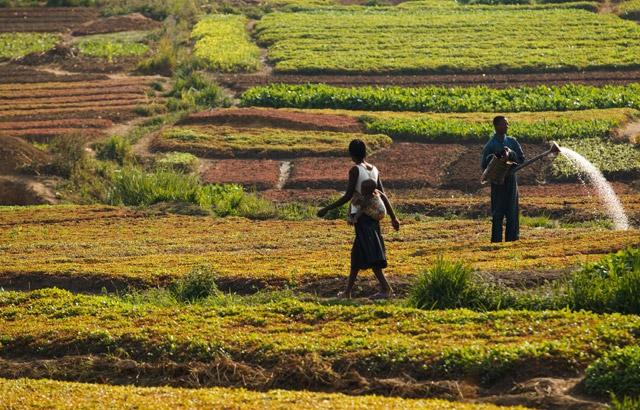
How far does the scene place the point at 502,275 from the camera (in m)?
15.2

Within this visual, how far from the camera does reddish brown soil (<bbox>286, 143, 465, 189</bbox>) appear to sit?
96.1 ft

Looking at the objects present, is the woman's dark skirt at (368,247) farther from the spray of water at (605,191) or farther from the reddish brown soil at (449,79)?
the reddish brown soil at (449,79)

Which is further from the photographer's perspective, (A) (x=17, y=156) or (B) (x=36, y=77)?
(B) (x=36, y=77)

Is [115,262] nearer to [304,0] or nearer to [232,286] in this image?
[232,286]

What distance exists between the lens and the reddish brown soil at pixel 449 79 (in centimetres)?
4034

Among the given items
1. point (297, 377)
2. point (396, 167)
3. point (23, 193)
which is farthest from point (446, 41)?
point (297, 377)

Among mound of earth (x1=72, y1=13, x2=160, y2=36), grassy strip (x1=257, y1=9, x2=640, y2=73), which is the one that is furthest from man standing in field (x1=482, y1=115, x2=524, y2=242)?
mound of earth (x1=72, y1=13, x2=160, y2=36)

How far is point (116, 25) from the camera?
54.7 meters

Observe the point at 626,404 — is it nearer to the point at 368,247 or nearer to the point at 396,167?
the point at 368,247

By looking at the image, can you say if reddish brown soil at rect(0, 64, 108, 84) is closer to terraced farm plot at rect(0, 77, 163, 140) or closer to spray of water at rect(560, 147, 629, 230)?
terraced farm plot at rect(0, 77, 163, 140)

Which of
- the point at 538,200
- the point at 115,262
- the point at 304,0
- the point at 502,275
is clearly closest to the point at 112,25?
the point at 304,0

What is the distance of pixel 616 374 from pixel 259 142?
73.8 feet

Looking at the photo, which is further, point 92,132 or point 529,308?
point 92,132

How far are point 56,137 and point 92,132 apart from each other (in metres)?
2.29
